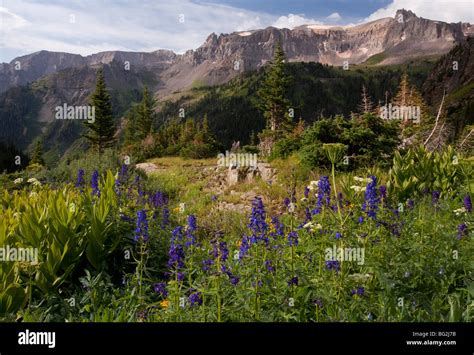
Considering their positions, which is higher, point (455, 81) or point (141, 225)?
point (455, 81)

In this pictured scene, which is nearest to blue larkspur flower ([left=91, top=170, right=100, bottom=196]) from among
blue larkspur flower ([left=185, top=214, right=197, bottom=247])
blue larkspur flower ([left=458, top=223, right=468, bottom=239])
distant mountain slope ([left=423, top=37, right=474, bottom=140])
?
blue larkspur flower ([left=185, top=214, right=197, bottom=247])

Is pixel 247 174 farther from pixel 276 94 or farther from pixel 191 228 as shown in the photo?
pixel 276 94

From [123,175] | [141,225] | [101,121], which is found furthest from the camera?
[101,121]

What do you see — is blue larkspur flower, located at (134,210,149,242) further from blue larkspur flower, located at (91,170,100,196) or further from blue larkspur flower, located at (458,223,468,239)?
blue larkspur flower, located at (458,223,468,239)

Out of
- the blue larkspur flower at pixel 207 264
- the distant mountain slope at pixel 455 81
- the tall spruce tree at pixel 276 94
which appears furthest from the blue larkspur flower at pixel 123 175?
the distant mountain slope at pixel 455 81

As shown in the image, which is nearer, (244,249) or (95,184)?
(244,249)

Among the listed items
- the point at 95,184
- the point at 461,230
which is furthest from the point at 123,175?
the point at 461,230

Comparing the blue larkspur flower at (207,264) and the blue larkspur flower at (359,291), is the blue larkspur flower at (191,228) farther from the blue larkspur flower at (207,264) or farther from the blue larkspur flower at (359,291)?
the blue larkspur flower at (359,291)

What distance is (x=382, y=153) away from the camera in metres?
11.2

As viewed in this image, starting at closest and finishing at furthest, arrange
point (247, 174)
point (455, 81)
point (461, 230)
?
1. point (461, 230)
2. point (247, 174)
3. point (455, 81)

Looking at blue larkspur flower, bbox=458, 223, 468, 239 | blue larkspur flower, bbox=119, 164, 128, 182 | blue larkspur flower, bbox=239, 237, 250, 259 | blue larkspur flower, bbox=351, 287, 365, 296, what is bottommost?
blue larkspur flower, bbox=351, 287, 365, 296

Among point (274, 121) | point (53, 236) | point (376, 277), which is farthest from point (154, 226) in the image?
point (274, 121)
